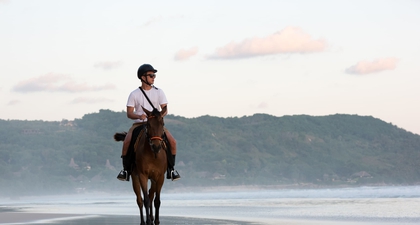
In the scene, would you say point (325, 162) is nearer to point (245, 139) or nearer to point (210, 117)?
point (245, 139)

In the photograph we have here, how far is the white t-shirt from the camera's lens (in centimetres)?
1271

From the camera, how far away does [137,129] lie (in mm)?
12758

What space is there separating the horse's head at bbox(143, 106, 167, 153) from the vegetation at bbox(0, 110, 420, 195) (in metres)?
112

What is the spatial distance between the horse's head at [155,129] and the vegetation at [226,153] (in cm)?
11183

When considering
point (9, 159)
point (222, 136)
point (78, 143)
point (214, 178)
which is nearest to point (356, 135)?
point (222, 136)

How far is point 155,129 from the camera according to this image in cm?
1187

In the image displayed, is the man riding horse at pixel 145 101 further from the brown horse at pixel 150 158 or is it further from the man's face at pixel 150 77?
the brown horse at pixel 150 158

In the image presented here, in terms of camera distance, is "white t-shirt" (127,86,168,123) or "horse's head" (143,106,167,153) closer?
"horse's head" (143,106,167,153)

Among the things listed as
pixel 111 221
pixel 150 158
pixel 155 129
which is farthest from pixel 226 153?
pixel 155 129

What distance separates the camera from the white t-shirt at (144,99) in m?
12.7

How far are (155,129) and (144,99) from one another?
3.35ft

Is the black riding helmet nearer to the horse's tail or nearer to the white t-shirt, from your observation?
the white t-shirt

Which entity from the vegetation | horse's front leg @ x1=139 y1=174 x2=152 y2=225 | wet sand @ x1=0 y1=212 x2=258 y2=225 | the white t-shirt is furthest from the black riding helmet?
the vegetation

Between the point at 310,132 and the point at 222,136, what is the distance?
22912 millimetres
